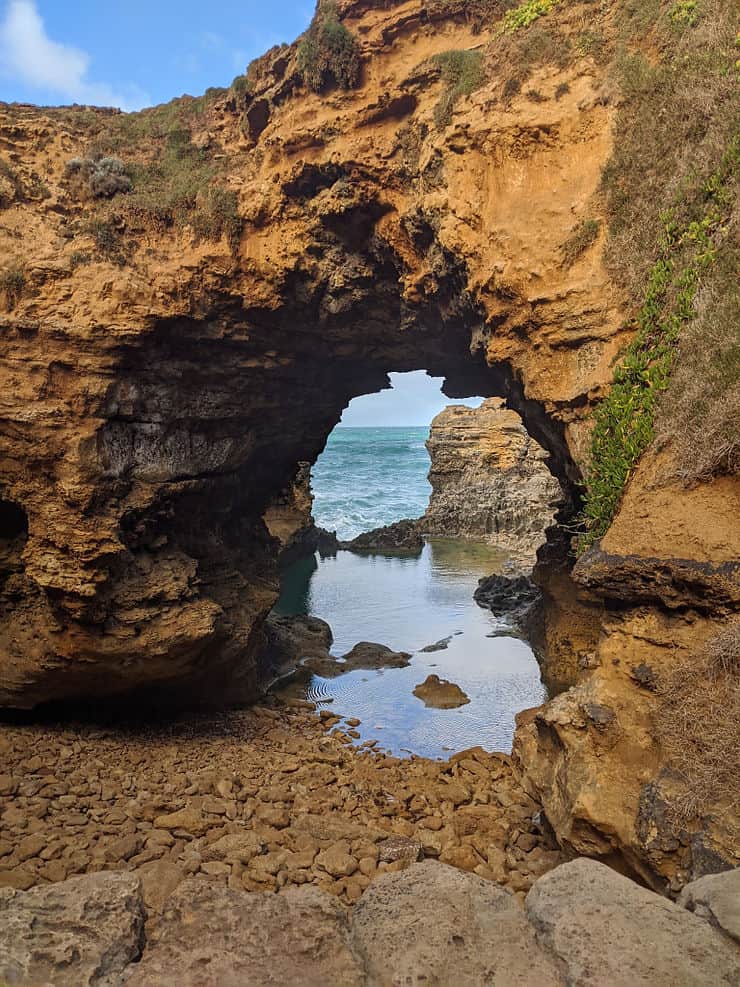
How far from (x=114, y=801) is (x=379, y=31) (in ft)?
41.0

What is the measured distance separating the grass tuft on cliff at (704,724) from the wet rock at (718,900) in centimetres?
154

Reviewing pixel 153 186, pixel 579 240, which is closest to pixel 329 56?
pixel 153 186

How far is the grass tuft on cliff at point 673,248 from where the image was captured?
6379mm

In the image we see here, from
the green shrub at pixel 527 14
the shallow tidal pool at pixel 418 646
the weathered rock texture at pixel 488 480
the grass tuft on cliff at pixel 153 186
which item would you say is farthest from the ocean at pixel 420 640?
the green shrub at pixel 527 14

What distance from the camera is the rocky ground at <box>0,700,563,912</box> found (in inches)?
222

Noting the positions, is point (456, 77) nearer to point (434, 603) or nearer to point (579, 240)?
point (579, 240)

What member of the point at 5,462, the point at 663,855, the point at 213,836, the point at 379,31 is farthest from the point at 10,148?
the point at 663,855

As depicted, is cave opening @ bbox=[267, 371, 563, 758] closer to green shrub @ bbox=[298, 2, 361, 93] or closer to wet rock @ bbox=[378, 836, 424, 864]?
wet rock @ bbox=[378, 836, 424, 864]

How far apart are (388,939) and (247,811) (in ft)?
15.1

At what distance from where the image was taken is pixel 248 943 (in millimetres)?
2906

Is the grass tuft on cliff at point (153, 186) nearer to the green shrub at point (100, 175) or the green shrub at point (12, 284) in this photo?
the green shrub at point (100, 175)

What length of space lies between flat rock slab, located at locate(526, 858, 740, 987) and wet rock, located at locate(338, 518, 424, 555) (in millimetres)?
26350

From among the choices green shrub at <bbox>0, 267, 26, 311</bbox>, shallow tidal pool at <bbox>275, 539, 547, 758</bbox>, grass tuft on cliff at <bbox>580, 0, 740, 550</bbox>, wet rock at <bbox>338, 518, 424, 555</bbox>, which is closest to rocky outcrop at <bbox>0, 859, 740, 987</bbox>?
grass tuft on cliff at <bbox>580, 0, 740, 550</bbox>

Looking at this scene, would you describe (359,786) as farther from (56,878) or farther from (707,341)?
(707,341)
